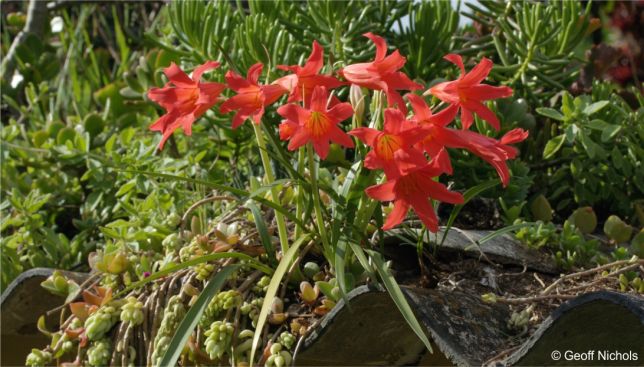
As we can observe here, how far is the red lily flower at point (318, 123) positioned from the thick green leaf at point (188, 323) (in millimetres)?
329

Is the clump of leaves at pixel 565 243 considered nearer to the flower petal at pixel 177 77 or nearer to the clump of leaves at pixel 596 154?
the clump of leaves at pixel 596 154

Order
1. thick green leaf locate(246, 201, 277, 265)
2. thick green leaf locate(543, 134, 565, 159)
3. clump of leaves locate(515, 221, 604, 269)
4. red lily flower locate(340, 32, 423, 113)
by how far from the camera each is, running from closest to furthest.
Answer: red lily flower locate(340, 32, 423, 113)
thick green leaf locate(246, 201, 277, 265)
clump of leaves locate(515, 221, 604, 269)
thick green leaf locate(543, 134, 565, 159)

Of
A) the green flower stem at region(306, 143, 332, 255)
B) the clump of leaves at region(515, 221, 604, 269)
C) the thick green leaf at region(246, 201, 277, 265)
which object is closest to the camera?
the green flower stem at region(306, 143, 332, 255)

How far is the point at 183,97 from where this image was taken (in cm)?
151

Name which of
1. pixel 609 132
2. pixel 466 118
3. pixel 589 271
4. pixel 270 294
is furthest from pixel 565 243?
pixel 270 294

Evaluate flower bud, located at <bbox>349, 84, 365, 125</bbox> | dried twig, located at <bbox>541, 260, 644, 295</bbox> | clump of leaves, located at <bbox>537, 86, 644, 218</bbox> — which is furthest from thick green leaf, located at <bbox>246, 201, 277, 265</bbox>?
clump of leaves, located at <bbox>537, 86, 644, 218</bbox>

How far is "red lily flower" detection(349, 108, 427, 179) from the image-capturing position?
1.32 metres

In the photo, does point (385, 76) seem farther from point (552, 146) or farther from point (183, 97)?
point (552, 146)

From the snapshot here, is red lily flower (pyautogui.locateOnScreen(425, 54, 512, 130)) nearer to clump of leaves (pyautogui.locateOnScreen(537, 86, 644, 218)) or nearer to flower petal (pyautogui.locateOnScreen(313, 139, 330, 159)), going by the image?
flower petal (pyautogui.locateOnScreen(313, 139, 330, 159))

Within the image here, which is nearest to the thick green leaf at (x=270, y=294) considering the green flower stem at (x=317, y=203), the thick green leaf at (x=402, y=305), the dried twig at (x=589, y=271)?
the green flower stem at (x=317, y=203)

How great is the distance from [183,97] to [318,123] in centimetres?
27

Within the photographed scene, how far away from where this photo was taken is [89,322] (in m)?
1.84

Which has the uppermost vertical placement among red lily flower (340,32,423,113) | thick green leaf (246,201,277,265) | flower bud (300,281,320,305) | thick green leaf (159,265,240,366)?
red lily flower (340,32,423,113)

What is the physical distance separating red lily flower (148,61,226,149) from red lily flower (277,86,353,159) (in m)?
0.17
